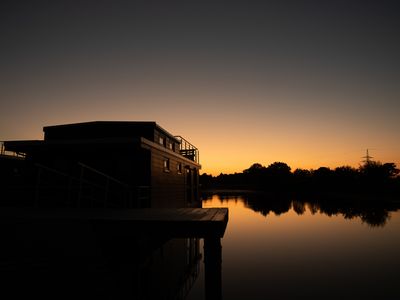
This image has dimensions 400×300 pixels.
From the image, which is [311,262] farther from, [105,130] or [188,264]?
[105,130]

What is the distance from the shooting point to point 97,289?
26.0 feet

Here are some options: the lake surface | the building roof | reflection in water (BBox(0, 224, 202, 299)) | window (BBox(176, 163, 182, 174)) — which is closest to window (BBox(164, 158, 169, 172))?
window (BBox(176, 163, 182, 174))

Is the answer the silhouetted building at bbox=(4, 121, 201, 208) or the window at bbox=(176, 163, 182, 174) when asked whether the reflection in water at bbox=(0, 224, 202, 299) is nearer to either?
the silhouetted building at bbox=(4, 121, 201, 208)

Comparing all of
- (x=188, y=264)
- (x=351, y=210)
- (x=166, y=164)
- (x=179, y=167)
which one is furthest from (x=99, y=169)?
(x=351, y=210)

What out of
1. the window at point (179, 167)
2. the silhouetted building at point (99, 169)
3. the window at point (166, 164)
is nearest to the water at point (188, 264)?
the silhouetted building at point (99, 169)

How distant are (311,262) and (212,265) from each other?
32.3 feet

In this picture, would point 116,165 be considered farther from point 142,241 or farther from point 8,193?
point 8,193

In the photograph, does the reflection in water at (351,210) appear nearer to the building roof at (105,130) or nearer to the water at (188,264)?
the water at (188,264)

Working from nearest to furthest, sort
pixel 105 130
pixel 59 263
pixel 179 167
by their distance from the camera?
pixel 59 263 → pixel 105 130 → pixel 179 167

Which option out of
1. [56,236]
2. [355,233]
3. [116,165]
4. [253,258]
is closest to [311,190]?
[355,233]

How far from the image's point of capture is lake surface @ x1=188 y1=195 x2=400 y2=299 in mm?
10500

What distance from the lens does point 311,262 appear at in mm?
14414

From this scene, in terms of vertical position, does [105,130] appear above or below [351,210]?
above

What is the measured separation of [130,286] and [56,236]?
4266 millimetres
